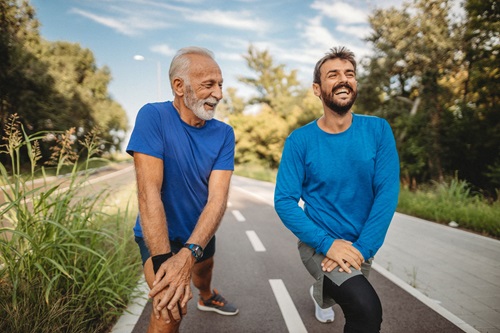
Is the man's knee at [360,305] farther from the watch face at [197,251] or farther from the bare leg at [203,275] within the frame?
the bare leg at [203,275]

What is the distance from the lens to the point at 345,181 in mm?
1920

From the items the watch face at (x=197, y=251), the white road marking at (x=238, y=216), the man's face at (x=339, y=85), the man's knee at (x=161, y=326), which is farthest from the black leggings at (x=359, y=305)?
the white road marking at (x=238, y=216)

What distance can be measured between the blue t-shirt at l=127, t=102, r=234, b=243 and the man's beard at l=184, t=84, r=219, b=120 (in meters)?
0.12

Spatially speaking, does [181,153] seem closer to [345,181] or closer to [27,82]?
[345,181]

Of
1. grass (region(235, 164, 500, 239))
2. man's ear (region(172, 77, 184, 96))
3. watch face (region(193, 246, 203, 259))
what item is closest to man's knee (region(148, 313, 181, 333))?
watch face (region(193, 246, 203, 259))

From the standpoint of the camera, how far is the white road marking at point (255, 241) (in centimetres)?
542

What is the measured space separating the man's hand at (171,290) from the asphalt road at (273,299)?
1.43 m

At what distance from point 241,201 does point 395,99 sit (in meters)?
10.7

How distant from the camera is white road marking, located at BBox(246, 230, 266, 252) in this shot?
17.8 feet

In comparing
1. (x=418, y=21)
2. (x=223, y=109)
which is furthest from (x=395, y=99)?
(x=223, y=109)

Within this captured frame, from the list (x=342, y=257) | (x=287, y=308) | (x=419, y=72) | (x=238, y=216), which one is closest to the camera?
(x=342, y=257)

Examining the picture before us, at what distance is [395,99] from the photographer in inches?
642

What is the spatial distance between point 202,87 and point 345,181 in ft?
3.49

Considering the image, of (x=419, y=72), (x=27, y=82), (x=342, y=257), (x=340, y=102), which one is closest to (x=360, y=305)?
(x=342, y=257)
